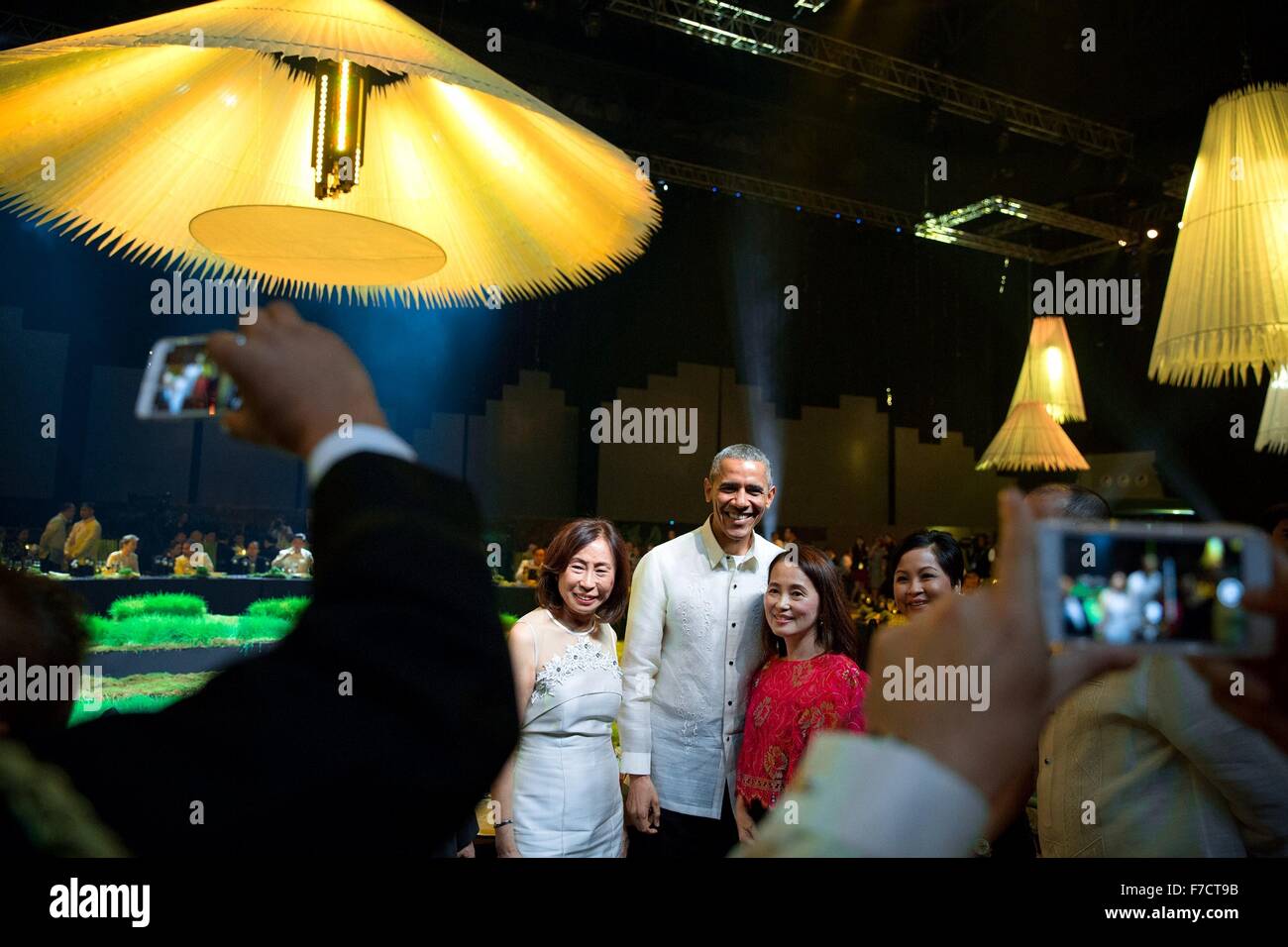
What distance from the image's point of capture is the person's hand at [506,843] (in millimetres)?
2283

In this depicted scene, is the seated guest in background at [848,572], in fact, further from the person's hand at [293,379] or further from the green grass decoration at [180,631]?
the person's hand at [293,379]

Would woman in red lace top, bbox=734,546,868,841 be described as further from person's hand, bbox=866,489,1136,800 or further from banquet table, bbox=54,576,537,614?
banquet table, bbox=54,576,537,614

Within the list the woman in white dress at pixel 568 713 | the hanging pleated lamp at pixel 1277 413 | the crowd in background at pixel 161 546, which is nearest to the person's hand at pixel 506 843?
the woman in white dress at pixel 568 713

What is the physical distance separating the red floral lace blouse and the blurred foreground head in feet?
5.97

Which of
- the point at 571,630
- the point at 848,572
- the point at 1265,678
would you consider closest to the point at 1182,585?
the point at 1265,678

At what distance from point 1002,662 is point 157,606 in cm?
466

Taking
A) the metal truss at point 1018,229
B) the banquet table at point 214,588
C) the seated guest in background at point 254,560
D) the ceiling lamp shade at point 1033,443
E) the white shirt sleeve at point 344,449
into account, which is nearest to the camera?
the white shirt sleeve at point 344,449

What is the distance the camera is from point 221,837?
0.43 metres

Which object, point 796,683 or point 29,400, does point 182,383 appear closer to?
point 796,683

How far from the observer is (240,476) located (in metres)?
7.01

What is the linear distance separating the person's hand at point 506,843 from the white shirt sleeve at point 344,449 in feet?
6.66

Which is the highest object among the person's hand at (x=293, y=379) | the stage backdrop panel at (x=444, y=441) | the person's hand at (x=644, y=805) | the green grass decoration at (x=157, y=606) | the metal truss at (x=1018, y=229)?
the metal truss at (x=1018, y=229)
